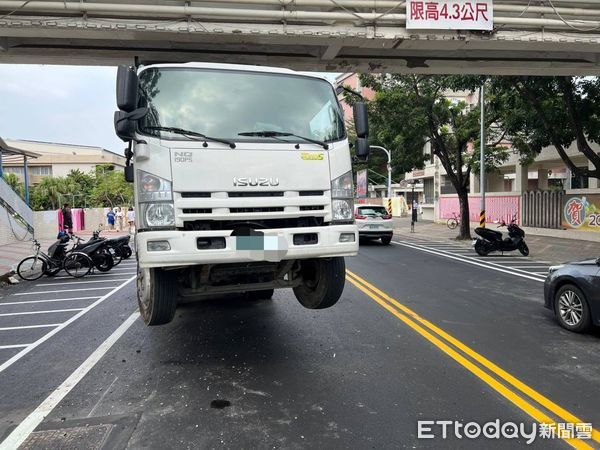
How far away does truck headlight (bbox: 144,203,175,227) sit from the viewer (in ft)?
13.4

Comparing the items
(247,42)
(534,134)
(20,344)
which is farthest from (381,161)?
(20,344)

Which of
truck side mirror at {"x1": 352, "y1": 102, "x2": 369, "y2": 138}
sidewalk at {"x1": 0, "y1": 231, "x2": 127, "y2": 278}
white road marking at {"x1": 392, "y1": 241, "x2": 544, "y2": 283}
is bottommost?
white road marking at {"x1": 392, "y1": 241, "x2": 544, "y2": 283}

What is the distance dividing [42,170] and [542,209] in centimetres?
6314

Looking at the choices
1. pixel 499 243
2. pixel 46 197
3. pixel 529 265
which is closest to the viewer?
pixel 529 265

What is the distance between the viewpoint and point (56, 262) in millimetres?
11711

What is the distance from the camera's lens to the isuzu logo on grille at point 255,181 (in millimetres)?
4262

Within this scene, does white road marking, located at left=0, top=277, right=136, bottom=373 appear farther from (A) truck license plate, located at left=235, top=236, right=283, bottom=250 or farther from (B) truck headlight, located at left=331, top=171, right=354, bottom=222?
(B) truck headlight, located at left=331, top=171, right=354, bottom=222

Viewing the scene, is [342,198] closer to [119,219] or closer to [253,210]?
[253,210]

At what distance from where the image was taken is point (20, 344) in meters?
6.00

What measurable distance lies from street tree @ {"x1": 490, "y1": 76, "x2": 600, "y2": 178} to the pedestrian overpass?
3.67 metres

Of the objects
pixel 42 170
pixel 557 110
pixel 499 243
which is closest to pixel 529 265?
pixel 499 243

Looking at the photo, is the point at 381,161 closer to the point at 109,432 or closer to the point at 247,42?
the point at 247,42

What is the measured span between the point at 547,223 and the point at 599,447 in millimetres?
19681

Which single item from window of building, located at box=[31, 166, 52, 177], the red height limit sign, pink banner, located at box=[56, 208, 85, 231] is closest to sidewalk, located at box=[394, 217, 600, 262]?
the red height limit sign
